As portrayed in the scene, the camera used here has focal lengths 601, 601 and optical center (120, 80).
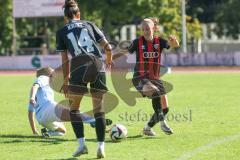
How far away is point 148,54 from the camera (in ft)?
33.7

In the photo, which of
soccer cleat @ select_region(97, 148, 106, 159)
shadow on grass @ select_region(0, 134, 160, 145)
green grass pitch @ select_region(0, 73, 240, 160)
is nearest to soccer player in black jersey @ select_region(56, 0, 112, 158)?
soccer cleat @ select_region(97, 148, 106, 159)

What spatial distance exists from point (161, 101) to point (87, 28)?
8.67ft

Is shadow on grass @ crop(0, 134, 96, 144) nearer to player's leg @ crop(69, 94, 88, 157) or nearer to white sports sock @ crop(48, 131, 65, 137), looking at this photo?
white sports sock @ crop(48, 131, 65, 137)

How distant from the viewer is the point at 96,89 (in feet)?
27.3

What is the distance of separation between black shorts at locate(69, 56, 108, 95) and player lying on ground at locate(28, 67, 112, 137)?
1.81 metres

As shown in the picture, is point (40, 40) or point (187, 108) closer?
point (187, 108)

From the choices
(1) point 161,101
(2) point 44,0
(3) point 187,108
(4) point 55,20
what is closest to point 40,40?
(4) point 55,20

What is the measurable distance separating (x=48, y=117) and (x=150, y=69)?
1.93 metres

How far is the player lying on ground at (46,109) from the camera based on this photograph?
10.3 meters

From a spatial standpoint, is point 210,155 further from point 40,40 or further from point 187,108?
point 40,40

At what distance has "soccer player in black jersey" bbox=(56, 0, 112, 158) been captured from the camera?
827cm

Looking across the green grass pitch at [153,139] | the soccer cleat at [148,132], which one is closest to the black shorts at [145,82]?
the soccer cleat at [148,132]

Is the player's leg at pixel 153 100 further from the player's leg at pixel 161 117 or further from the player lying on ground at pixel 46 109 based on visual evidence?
the player lying on ground at pixel 46 109

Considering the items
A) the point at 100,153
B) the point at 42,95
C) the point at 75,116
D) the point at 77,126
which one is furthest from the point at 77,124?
the point at 42,95
